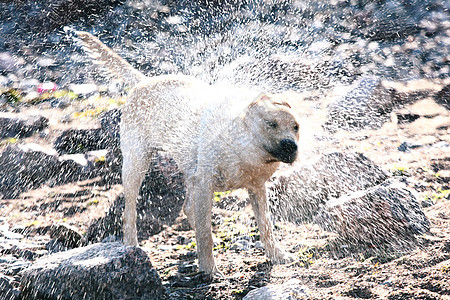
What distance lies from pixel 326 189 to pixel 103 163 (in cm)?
378

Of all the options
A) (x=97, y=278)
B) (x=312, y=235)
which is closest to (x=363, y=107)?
(x=312, y=235)

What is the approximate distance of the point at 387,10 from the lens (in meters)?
12.2

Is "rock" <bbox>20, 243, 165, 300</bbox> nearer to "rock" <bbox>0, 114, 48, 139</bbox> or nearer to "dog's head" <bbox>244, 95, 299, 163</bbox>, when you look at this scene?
"dog's head" <bbox>244, 95, 299, 163</bbox>

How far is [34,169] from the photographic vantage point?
8398 millimetres

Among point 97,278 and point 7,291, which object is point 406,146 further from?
point 7,291

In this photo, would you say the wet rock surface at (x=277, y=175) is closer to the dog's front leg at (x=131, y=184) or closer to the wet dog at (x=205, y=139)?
the dog's front leg at (x=131, y=184)

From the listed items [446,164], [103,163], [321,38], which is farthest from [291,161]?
[321,38]

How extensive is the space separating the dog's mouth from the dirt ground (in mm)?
1022

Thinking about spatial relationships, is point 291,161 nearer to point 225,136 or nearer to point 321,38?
point 225,136

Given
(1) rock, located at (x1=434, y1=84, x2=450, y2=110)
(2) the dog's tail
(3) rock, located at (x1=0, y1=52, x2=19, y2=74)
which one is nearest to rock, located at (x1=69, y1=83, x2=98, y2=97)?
(3) rock, located at (x1=0, y1=52, x2=19, y2=74)

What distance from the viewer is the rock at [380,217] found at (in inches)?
191

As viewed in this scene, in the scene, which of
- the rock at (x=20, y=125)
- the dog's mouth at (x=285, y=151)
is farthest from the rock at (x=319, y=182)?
the rock at (x=20, y=125)

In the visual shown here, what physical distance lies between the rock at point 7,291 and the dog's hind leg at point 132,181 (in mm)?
1728

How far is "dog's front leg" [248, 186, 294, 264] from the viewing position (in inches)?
202
